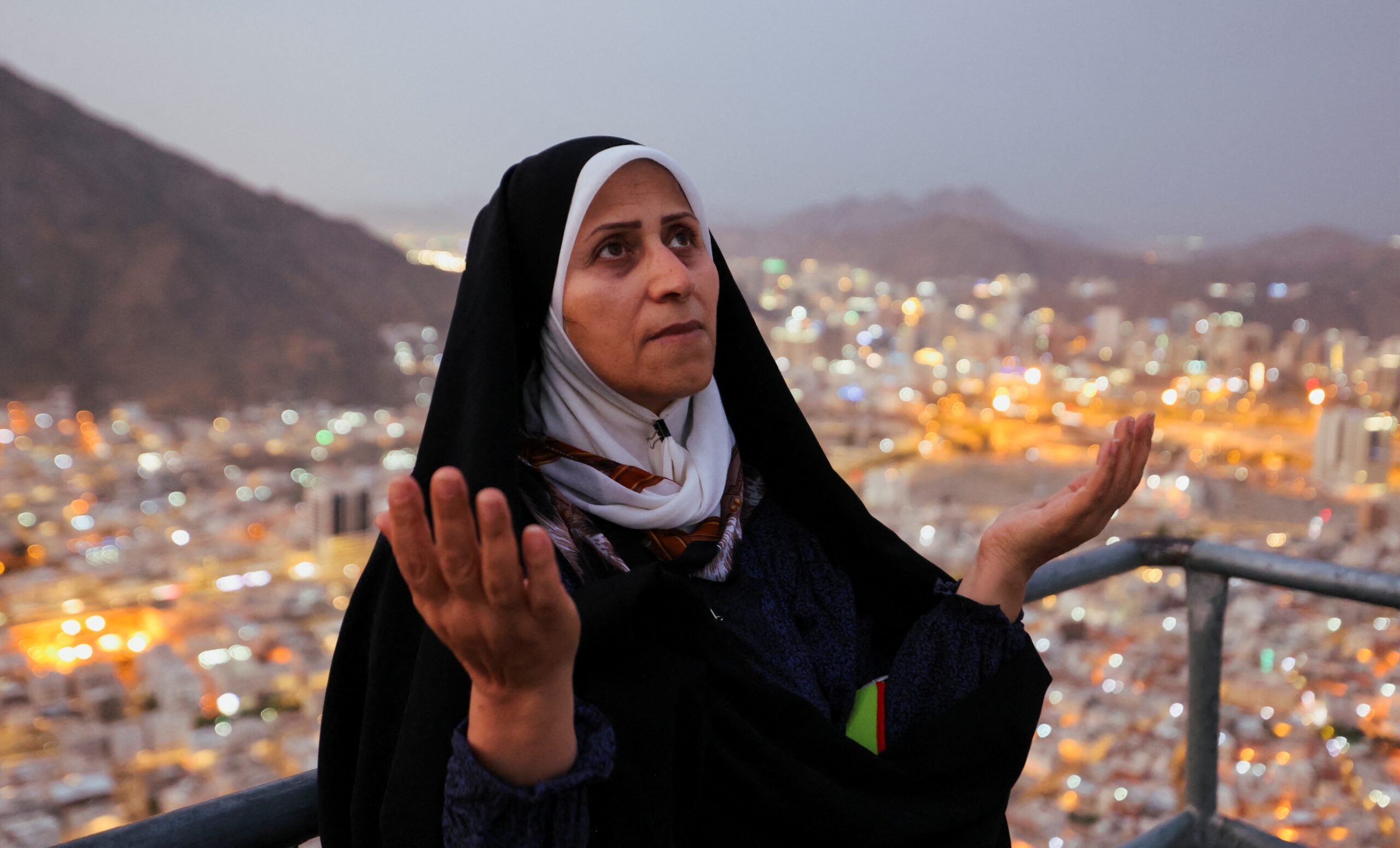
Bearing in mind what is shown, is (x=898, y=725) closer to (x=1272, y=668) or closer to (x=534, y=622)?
(x=534, y=622)

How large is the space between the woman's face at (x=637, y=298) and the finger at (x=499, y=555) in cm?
39

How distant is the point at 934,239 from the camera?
1310cm

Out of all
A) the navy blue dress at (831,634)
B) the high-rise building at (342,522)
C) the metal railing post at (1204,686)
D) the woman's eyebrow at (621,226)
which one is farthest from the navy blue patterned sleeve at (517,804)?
the high-rise building at (342,522)

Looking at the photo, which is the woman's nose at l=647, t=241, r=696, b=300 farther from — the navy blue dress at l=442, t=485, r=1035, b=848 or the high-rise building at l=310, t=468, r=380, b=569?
the high-rise building at l=310, t=468, r=380, b=569

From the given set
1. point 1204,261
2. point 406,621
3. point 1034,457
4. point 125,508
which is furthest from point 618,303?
point 1204,261

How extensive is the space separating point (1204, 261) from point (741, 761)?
40.8ft

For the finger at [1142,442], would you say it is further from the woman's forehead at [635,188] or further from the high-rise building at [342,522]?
the high-rise building at [342,522]

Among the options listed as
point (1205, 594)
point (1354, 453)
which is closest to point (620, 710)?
point (1205, 594)

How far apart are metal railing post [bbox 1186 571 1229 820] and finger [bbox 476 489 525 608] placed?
4.18 feet

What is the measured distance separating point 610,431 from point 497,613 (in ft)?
1.37

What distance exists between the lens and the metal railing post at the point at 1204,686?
1487 mm

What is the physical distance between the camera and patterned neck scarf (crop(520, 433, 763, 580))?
3.00 feet

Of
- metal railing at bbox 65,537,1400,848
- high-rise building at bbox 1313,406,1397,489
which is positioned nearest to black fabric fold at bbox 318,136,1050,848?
metal railing at bbox 65,537,1400,848

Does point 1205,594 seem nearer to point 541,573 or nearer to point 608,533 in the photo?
point 608,533
